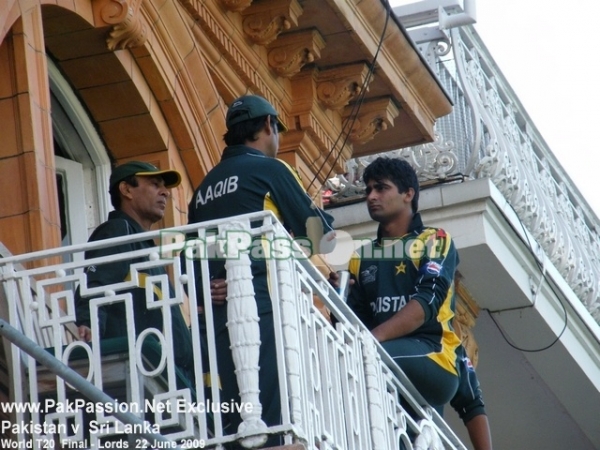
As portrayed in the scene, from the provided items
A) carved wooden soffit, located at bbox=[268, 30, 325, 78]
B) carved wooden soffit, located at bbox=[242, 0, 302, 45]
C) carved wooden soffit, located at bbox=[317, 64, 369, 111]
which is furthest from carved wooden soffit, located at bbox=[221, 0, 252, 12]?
carved wooden soffit, located at bbox=[317, 64, 369, 111]

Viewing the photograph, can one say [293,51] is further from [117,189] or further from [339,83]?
[117,189]

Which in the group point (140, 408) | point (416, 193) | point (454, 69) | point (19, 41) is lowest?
point (140, 408)

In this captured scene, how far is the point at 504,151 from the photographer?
1417cm

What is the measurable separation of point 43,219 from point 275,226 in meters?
1.94

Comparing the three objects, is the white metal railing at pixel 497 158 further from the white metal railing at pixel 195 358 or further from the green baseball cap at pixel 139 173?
the white metal railing at pixel 195 358

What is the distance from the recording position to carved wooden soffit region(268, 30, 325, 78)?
12.3m

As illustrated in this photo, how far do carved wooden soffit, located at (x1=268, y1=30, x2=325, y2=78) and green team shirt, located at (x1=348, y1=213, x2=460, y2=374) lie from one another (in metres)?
3.03

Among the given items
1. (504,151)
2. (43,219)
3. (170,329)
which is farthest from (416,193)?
(504,151)

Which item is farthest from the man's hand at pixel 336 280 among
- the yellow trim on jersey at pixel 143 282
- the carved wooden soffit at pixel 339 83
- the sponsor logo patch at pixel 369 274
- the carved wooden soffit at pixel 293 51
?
the carved wooden soffit at pixel 339 83

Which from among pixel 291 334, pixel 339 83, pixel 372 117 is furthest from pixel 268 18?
pixel 291 334

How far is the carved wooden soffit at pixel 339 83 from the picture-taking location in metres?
12.7

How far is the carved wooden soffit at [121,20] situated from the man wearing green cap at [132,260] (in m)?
1.27

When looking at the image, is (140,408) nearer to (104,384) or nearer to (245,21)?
(104,384)

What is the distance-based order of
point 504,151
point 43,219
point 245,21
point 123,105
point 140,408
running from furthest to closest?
point 504,151
point 245,21
point 123,105
point 43,219
point 140,408
